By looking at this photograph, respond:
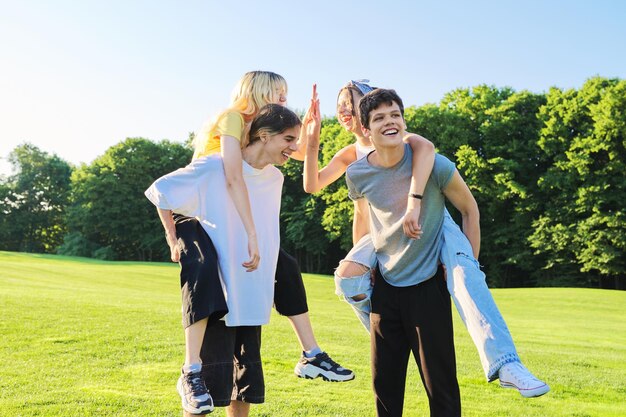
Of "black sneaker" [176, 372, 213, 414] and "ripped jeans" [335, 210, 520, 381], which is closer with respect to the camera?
"ripped jeans" [335, 210, 520, 381]

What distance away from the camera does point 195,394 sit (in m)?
3.43

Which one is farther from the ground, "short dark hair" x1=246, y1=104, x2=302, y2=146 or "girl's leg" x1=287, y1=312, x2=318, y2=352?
"short dark hair" x1=246, y1=104, x2=302, y2=146

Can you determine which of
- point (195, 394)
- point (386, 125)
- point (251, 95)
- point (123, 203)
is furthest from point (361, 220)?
point (123, 203)

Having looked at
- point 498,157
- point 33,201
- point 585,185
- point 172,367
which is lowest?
point 172,367

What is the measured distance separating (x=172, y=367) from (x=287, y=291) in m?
3.18

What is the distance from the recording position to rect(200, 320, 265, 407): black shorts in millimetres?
3650

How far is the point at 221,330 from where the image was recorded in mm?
3740

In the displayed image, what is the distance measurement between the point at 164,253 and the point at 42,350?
157 feet

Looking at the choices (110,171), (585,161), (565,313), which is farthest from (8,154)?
(565,313)

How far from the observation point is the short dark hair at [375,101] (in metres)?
3.51

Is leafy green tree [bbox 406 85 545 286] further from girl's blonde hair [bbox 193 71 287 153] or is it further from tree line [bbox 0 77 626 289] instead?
girl's blonde hair [bbox 193 71 287 153]

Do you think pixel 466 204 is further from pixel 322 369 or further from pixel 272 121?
pixel 322 369

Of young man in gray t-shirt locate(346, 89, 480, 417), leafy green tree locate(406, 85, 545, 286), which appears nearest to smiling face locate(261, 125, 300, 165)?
A: young man in gray t-shirt locate(346, 89, 480, 417)

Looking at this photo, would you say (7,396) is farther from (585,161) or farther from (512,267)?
(512,267)
